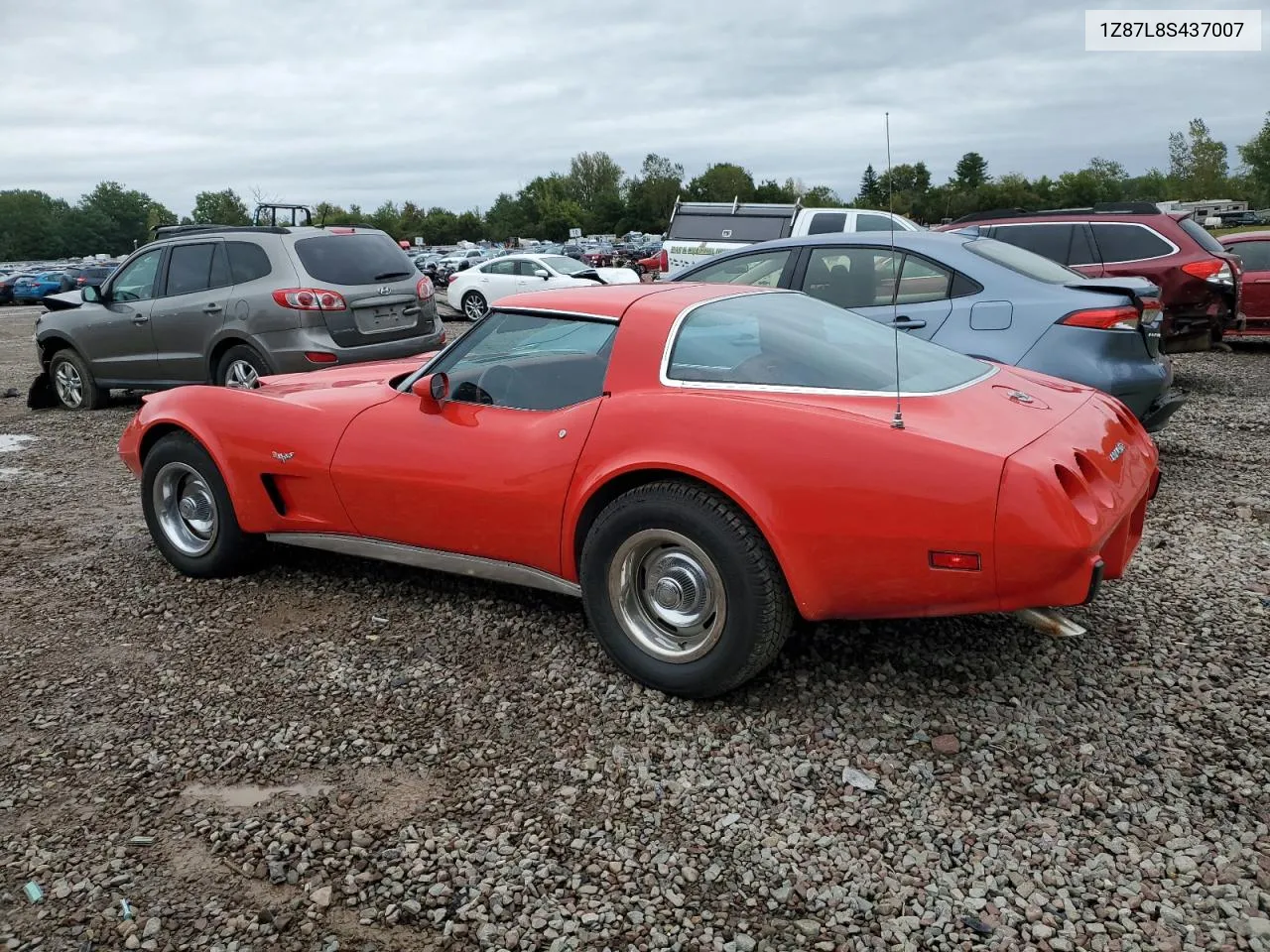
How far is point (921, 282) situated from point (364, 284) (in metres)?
4.77

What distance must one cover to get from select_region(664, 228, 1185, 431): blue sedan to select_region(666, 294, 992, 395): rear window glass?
1.35 meters

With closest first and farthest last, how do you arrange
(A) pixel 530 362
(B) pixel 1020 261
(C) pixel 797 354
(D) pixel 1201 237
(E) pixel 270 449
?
(C) pixel 797 354 → (A) pixel 530 362 → (E) pixel 270 449 → (B) pixel 1020 261 → (D) pixel 1201 237

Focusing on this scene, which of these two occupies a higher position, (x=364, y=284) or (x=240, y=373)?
(x=364, y=284)

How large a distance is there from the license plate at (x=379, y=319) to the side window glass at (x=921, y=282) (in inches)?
178

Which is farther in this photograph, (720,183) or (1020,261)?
(720,183)

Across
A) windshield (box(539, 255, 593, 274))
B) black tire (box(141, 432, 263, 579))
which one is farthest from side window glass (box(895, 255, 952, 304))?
windshield (box(539, 255, 593, 274))

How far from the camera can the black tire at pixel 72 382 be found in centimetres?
979

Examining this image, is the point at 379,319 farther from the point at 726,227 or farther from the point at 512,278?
the point at 512,278

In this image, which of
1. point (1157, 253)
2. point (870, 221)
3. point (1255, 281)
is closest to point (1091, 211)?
point (1157, 253)

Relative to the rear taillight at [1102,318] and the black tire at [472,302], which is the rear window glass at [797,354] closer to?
the rear taillight at [1102,318]

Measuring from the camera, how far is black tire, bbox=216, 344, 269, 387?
8211 millimetres

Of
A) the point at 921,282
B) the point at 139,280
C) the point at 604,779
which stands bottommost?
the point at 604,779

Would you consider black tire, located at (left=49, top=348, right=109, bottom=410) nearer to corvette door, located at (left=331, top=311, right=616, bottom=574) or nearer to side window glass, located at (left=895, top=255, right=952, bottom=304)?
corvette door, located at (left=331, top=311, right=616, bottom=574)

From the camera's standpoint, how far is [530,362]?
3.75 m
